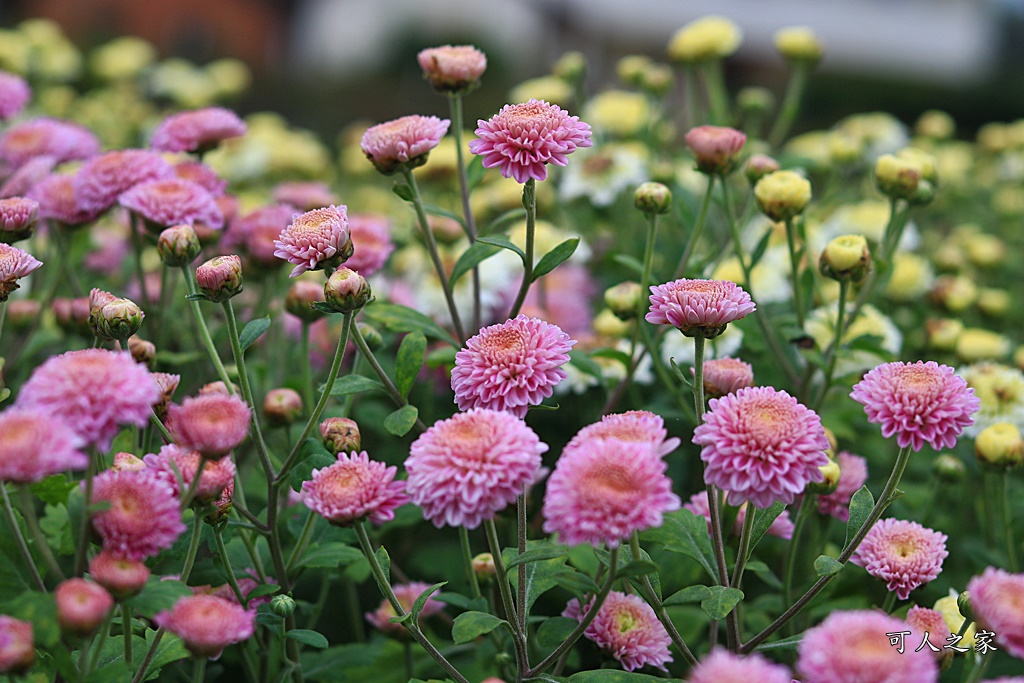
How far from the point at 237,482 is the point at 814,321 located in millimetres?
1031

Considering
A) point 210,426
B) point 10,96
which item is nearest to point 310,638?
point 210,426

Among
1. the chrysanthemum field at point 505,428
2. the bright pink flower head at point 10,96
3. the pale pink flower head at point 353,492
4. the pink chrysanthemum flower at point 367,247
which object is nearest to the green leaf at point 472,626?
the chrysanthemum field at point 505,428

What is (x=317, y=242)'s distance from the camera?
1004mm

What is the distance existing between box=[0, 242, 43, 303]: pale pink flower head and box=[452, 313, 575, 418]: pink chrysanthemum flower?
1.56 feet

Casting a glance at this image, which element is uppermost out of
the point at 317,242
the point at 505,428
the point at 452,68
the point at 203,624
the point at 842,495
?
the point at 452,68

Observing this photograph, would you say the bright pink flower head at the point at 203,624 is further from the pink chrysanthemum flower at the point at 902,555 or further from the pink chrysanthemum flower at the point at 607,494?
the pink chrysanthemum flower at the point at 902,555

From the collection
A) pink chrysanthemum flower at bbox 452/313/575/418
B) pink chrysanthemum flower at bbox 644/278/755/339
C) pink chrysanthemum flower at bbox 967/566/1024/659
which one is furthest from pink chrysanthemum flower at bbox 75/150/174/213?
pink chrysanthemum flower at bbox 967/566/1024/659

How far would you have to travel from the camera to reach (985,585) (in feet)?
2.48

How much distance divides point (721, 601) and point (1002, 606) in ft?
0.86

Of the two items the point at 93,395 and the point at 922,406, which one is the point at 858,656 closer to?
the point at 922,406

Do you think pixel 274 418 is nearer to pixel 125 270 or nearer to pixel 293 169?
pixel 125 270

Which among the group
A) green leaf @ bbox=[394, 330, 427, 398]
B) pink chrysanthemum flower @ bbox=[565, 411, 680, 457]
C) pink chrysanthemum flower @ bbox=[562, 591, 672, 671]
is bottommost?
pink chrysanthemum flower @ bbox=[562, 591, 672, 671]

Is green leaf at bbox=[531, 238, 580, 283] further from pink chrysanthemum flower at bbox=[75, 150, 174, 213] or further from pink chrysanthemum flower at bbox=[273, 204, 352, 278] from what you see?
pink chrysanthemum flower at bbox=[75, 150, 174, 213]

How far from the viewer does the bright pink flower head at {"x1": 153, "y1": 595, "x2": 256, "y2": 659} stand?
2.51 feet
